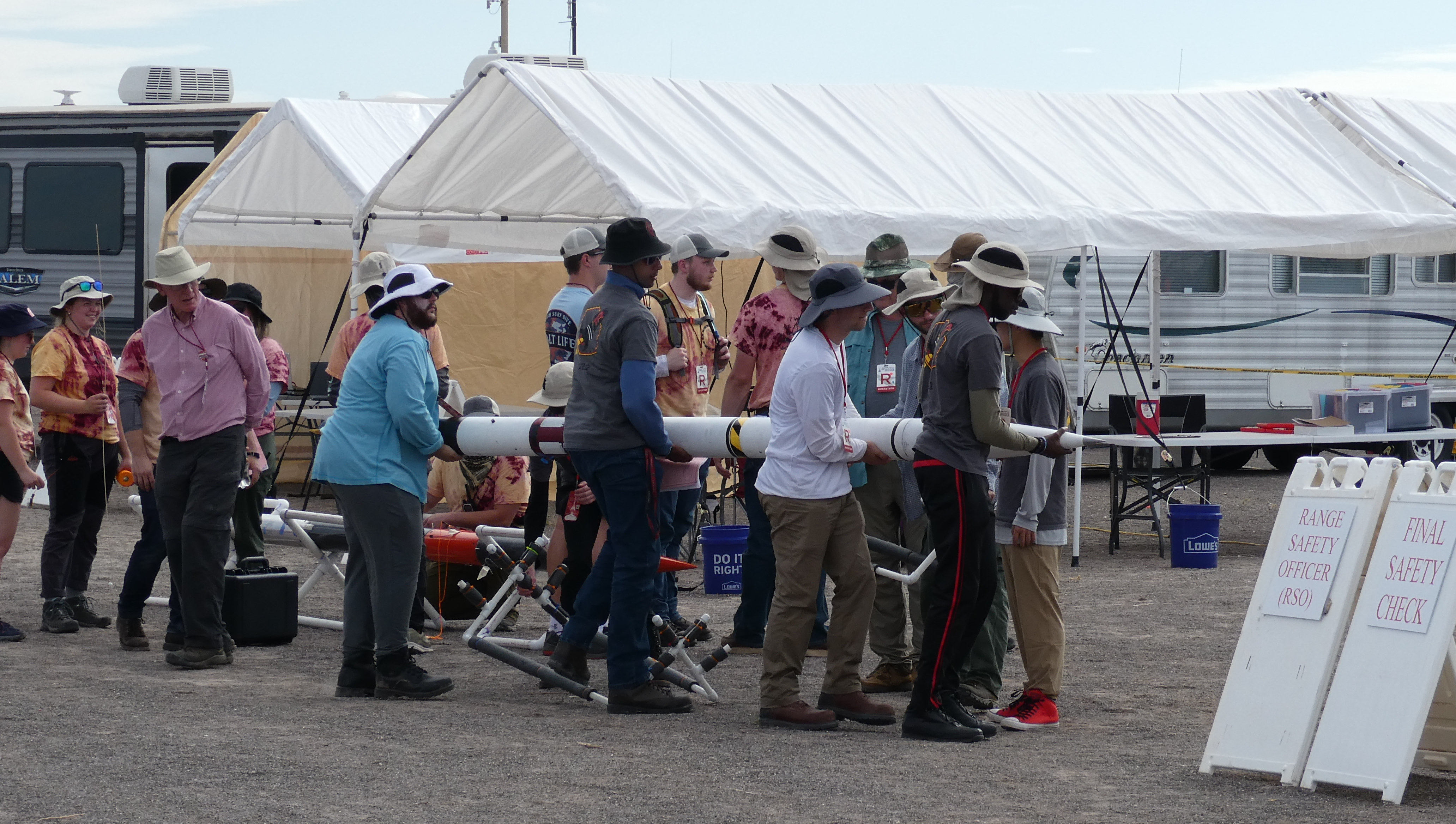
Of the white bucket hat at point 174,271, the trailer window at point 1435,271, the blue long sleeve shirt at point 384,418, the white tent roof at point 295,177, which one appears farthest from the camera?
the trailer window at point 1435,271

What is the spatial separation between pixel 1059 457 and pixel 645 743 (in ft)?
5.57

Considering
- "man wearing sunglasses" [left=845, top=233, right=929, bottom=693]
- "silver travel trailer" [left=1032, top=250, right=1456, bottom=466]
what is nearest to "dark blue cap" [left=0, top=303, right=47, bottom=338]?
"man wearing sunglasses" [left=845, top=233, right=929, bottom=693]

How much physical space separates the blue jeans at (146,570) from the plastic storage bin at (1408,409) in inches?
313

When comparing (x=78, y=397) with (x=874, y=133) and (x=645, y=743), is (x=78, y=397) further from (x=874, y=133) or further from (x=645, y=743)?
(x=874, y=133)

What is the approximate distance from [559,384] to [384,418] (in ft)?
5.20

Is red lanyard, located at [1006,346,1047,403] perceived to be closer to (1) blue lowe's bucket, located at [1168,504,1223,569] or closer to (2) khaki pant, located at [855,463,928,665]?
(2) khaki pant, located at [855,463,928,665]

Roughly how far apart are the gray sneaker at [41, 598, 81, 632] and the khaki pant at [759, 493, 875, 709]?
12.2 feet

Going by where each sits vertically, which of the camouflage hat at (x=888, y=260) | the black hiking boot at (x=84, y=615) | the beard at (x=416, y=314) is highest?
the camouflage hat at (x=888, y=260)

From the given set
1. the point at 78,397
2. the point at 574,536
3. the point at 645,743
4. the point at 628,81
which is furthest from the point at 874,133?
the point at 645,743

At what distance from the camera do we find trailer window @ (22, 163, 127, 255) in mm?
15047

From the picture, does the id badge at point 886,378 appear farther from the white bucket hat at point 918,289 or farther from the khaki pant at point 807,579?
the khaki pant at point 807,579

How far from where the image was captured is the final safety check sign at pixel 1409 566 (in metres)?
4.71

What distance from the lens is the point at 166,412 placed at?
6688mm

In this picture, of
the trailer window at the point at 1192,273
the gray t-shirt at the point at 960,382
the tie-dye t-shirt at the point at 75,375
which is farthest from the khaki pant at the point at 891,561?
the trailer window at the point at 1192,273
